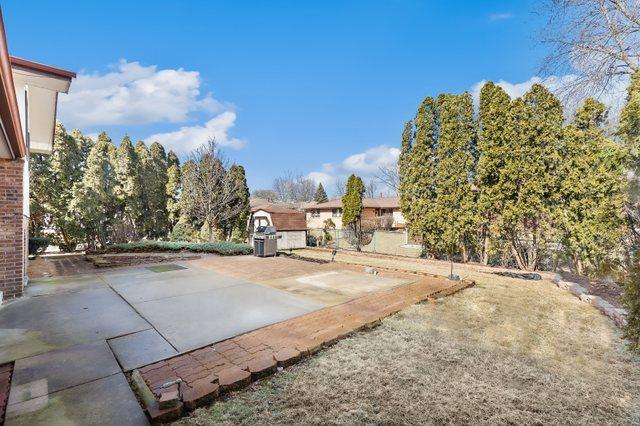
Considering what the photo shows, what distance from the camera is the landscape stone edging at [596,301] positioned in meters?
4.64

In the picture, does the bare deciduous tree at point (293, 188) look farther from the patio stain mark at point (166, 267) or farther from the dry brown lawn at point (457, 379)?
the dry brown lawn at point (457, 379)

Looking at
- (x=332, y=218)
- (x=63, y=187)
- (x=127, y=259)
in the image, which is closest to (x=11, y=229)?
(x=127, y=259)

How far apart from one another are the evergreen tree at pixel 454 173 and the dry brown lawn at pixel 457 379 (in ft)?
19.4

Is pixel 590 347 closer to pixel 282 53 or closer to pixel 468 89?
pixel 468 89

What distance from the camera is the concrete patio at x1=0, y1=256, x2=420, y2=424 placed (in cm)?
261

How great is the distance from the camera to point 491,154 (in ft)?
31.1

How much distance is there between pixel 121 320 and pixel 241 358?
244 centimetres

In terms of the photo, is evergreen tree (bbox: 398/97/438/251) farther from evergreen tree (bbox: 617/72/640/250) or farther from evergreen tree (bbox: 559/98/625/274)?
evergreen tree (bbox: 617/72/640/250)

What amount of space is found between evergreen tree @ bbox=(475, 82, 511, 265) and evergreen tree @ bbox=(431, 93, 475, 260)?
40cm

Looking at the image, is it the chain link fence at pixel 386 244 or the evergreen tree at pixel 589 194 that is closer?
the evergreen tree at pixel 589 194

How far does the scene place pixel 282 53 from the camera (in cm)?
1178

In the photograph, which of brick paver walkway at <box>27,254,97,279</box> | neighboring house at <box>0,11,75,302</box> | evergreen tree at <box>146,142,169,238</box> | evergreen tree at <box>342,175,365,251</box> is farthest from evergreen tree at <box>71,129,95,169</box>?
evergreen tree at <box>342,175,365,251</box>

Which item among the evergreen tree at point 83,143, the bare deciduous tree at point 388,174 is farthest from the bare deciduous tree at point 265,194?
the evergreen tree at point 83,143

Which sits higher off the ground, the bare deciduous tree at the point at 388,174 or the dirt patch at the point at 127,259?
the bare deciduous tree at the point at 388,174
